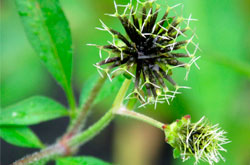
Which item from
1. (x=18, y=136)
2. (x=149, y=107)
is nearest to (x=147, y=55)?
(x=18, y=136)

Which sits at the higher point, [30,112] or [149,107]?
[30,112]

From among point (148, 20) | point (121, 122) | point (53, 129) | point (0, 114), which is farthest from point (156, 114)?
point (148, 20)

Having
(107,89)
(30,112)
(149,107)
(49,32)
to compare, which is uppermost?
(49,32)

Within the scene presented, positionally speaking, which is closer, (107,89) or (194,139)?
(194,139)

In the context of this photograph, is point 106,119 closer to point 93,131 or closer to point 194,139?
point 93,131

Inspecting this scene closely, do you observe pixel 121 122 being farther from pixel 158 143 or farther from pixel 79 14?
pixel 79 14
